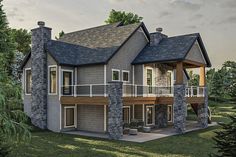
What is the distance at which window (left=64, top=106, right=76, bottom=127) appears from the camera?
21.9m

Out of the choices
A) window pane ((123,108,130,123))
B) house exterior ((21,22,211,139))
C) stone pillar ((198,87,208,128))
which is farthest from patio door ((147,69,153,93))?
stone pillar ((198,87,208,128))

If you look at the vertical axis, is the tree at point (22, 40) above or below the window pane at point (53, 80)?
above

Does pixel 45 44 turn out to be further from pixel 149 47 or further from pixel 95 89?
pixel 149 47

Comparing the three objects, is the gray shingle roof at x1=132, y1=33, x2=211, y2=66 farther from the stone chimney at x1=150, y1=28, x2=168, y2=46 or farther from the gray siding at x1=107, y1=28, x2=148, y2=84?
the gray siding at x1=107, y1=28, x2=148, y2=84

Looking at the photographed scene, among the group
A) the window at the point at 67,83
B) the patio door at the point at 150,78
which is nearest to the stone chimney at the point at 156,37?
the patio door at the point at 150,78

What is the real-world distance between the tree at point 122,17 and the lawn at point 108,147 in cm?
2784

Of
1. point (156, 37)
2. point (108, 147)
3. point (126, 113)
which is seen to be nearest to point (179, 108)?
point (126, 113)

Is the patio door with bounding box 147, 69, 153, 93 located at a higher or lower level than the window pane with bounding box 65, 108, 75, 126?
higher

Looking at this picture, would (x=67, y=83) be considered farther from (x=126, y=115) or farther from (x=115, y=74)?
(x=126, y=115)

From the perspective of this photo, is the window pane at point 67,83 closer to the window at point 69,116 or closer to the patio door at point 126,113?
the window at point 69,116

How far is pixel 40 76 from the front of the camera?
22391 mm

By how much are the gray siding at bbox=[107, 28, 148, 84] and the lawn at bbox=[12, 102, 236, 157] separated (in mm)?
6157

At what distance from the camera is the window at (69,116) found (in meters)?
21.9

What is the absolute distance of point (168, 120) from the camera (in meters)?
26.8
